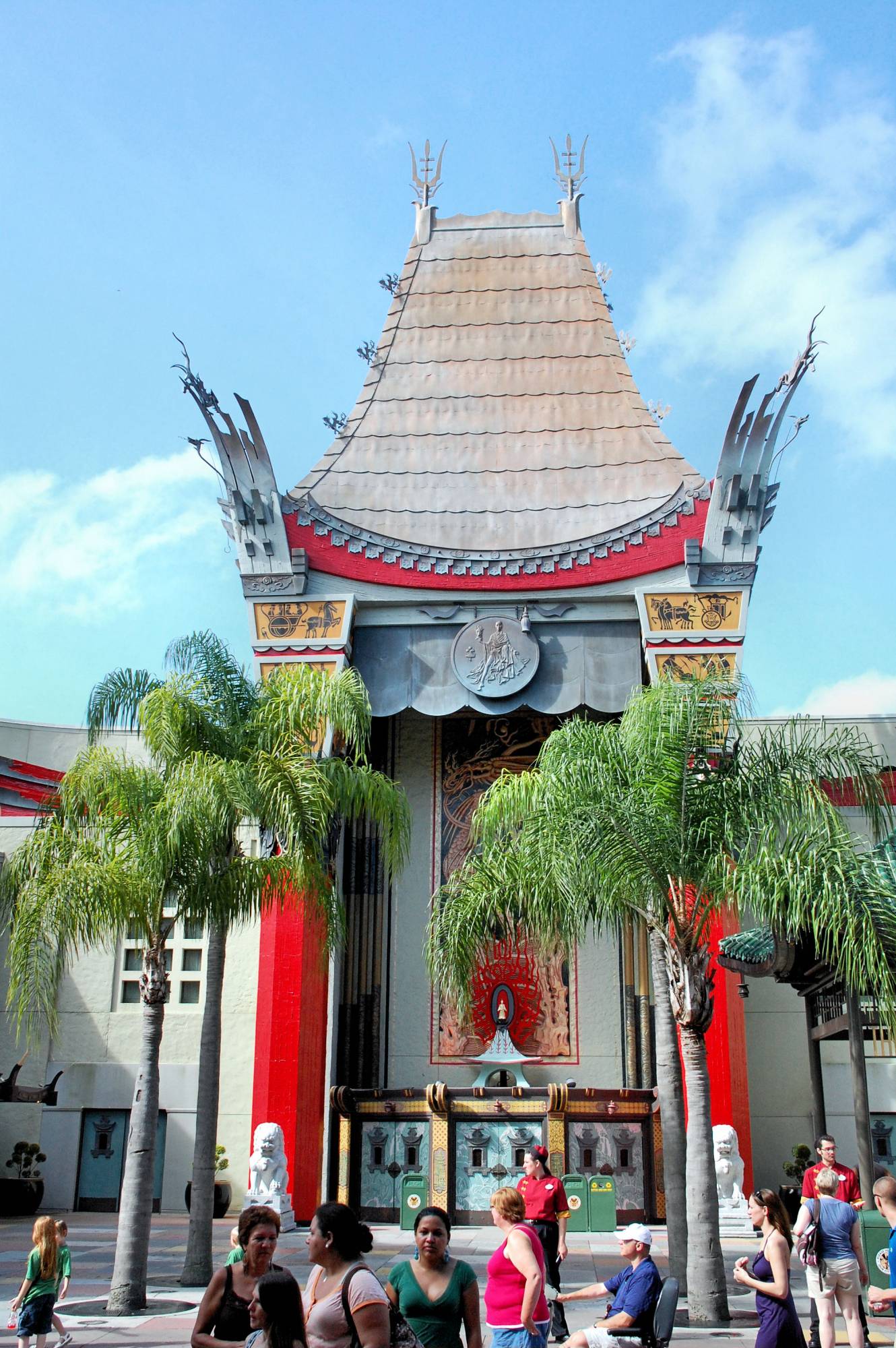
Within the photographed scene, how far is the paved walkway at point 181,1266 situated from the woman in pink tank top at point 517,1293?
412 cm

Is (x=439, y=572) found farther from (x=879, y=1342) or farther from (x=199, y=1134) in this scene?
(x=879, y=1342)

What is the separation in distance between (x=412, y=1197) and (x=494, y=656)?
27.6 ft

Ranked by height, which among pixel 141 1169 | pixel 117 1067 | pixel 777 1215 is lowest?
pixel 777 1215

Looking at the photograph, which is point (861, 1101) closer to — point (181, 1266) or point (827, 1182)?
point (827, 1182)

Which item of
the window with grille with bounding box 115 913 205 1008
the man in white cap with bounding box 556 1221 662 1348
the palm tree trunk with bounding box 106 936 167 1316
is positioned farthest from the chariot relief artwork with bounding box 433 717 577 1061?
the man in white cap with bounding box 556 1221 662 1348

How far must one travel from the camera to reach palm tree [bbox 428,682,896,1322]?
1041 cm

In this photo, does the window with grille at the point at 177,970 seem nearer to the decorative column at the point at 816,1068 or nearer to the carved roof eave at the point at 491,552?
the carved roof eave at the point at 491,552

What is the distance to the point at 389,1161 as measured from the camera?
64.2ft

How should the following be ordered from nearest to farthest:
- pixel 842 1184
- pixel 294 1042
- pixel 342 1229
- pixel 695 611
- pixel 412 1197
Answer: pixel 342 1229
pixel 842 1184
pixel 412 1197
pixel 294 1042
pixel 695 611

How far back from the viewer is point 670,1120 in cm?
1198

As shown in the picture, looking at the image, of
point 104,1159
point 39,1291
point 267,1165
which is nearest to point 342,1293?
point 39,1291

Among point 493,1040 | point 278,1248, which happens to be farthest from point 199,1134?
point 493,1040

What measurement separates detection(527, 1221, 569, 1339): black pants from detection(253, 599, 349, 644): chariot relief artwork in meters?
13.1

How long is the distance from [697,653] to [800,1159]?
7.91 meters
